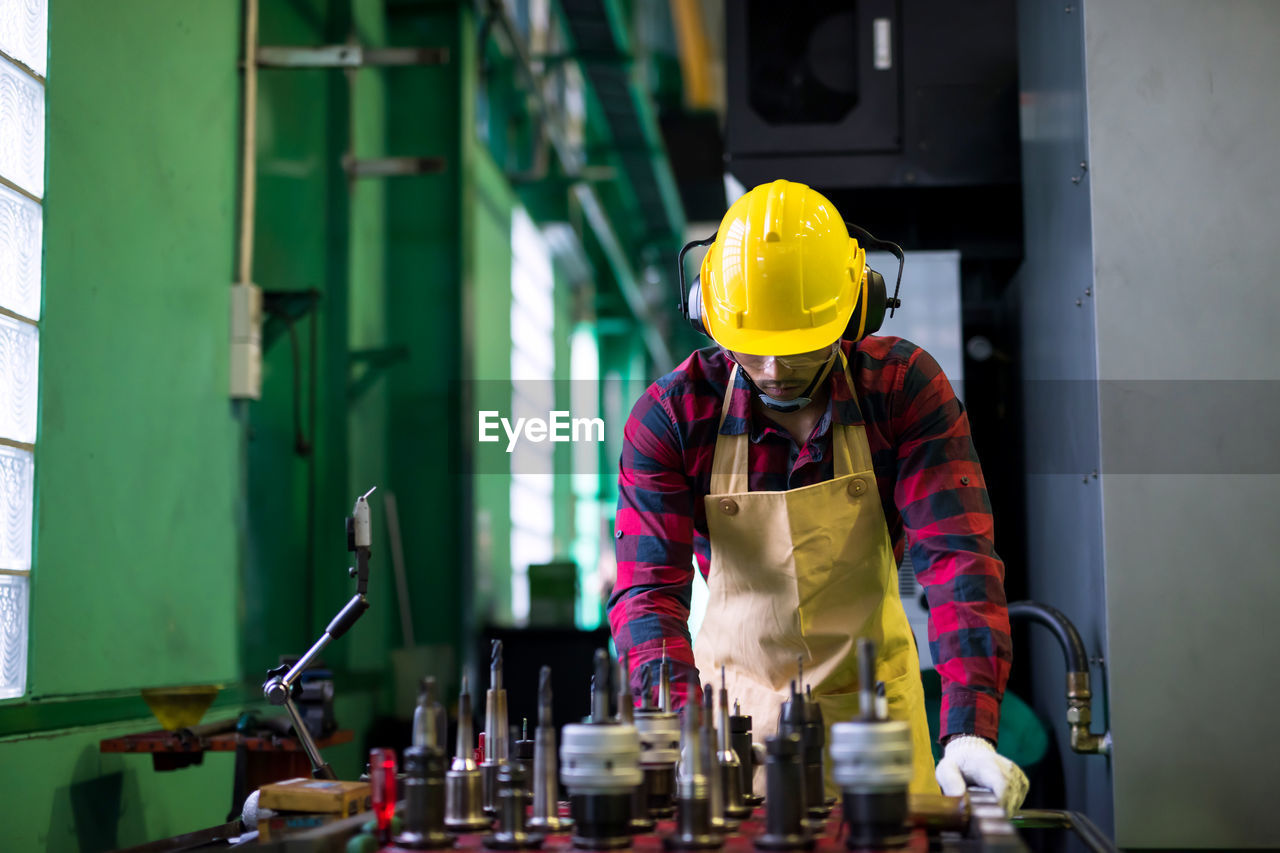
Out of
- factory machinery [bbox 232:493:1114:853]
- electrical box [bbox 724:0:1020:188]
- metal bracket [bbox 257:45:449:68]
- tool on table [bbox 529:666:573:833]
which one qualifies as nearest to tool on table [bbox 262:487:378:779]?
factory machinery [bbox 232:493:1114:853]

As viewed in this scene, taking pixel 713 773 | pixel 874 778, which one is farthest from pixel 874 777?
pixel 713 773

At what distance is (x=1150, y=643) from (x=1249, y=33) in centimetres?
123

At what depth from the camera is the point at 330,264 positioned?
4.64 m

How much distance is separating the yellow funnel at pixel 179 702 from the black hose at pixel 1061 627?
5.82 feet

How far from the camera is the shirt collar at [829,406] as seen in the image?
200cm

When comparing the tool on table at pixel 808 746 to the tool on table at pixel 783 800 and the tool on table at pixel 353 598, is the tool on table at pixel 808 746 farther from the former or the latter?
the tool on table at pixel 353 598

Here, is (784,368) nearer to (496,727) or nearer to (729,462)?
(729,462)

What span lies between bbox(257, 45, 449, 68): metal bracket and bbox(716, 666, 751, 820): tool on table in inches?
112

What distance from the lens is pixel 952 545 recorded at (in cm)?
186

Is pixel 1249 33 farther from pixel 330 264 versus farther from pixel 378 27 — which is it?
pixel 378 27

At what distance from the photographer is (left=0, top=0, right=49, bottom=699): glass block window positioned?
253 centimetres

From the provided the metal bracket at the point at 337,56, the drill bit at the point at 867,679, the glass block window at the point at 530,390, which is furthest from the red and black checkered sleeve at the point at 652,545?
the glass block window at the point at 530,390

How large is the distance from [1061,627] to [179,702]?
1.87 m

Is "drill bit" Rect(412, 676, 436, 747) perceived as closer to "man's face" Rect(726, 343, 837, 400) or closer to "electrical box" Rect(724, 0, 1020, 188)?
"man's face" Rect(726, 343, 837, 400)
